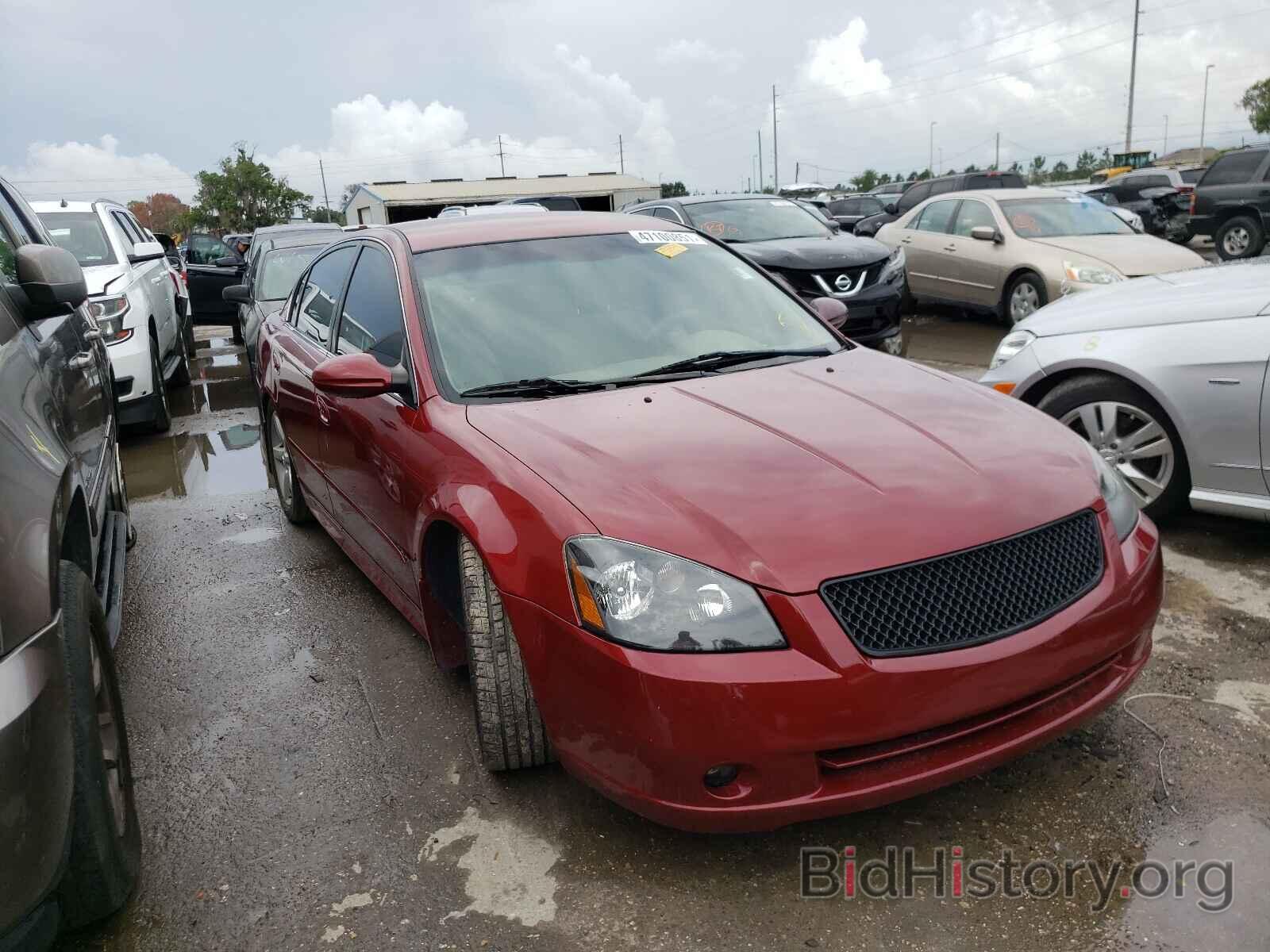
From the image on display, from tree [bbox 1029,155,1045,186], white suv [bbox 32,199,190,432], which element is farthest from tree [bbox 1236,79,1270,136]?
white suv [bbox 32,199,190,432]

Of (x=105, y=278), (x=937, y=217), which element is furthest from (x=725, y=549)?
(x=937, y=217)

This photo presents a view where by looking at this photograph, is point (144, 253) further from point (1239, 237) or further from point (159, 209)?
point (159, 209)

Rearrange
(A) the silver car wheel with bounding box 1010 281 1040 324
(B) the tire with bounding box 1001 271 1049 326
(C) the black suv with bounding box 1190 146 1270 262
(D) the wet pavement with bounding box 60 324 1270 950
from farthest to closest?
(C) the black suv with bounding box 1190 146 1270 262, (A) the silver car wheel with bounding box 1010 281 1040 324, (B) the tire with bounding box 1001 271 1049 326, (D) the wet pavement with bounding box 60 324 1270 950

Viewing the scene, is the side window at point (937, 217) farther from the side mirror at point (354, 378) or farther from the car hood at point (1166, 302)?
the side mirror at point (354, 378)

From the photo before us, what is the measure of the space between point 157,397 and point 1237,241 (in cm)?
1542

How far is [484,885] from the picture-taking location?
2.40m

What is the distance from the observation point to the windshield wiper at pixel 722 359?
10.5ft

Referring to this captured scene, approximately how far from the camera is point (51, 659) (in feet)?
5.95

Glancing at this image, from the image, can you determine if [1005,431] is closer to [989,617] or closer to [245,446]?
[989,617]

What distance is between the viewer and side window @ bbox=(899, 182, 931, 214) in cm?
1813

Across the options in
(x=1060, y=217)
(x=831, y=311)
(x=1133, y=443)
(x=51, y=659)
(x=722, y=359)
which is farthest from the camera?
(x=1060, y=217)

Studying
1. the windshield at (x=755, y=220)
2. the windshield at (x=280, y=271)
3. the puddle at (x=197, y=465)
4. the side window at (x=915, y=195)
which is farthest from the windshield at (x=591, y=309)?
the side window at (x=915, y=195)

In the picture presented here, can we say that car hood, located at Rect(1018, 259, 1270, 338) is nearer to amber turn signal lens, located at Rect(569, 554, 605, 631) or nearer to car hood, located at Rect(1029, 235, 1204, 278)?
amber turn signal lens, located at Rect(569, 554, 605, 631)

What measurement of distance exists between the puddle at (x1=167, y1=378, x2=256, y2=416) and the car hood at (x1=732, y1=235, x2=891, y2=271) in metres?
4.87
